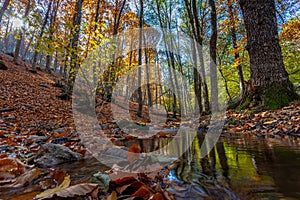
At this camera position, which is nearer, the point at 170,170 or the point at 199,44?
the point at 170,170

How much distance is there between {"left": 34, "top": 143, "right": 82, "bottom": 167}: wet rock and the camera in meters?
1.75

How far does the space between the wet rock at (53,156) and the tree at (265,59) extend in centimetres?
393

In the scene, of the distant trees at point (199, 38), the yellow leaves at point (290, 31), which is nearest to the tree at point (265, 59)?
the distant trees at point (199, 38)

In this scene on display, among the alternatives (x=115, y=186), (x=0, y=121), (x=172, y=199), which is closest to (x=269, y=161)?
(x=172, y=199)

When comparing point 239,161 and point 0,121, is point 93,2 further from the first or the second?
point 239,161

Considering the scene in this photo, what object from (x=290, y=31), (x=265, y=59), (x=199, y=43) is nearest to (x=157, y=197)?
(x=265, y=59)

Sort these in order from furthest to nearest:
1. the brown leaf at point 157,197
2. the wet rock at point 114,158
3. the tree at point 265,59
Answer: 1. the tree at point 265,59
2. the wet rock at point 114,158
3. the brown leaf at point 157,197

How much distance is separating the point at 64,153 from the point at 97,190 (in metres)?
1.21

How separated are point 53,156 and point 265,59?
460 cm

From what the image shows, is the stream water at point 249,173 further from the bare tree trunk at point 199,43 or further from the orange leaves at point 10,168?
the bare tree trunk at point 199,43

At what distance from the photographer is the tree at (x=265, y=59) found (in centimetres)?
389

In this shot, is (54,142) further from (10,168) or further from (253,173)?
(253,173)

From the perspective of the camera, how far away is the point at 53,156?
6.06 feet

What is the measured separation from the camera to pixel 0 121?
4273mm
